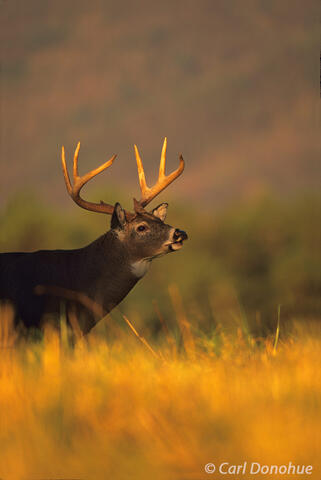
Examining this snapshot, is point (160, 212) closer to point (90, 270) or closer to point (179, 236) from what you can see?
point (179, 236)

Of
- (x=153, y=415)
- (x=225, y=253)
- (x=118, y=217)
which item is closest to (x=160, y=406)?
(x=153, y=415)

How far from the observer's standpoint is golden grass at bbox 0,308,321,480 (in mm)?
3102

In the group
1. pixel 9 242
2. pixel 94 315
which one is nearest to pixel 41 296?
pixel 94 315

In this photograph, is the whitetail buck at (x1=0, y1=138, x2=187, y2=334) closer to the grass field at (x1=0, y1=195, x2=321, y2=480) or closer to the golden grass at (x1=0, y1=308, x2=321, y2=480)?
the grass field at (x1=0, y1=195, x2=321, y2=480)

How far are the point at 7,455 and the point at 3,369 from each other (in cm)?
142

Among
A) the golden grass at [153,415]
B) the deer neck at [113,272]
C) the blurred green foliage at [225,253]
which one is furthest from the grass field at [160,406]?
the blurred green foliage at [225,253]

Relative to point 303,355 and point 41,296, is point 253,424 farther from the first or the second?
point 41,296

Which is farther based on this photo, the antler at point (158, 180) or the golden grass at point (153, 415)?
the antler at point (158, 180)

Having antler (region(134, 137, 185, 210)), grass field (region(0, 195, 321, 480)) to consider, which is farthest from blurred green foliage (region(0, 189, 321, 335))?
grass field (region(0, 195, 321, 480))

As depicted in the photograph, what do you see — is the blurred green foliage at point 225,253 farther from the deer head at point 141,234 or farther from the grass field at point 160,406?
the grass field at point 160,406

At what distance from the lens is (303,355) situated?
5078mm

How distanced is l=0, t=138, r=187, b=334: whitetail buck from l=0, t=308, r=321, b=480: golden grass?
2.80 metres

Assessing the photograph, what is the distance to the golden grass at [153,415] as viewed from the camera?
3.10m

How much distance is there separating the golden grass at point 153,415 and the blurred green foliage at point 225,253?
1587 centimetres
